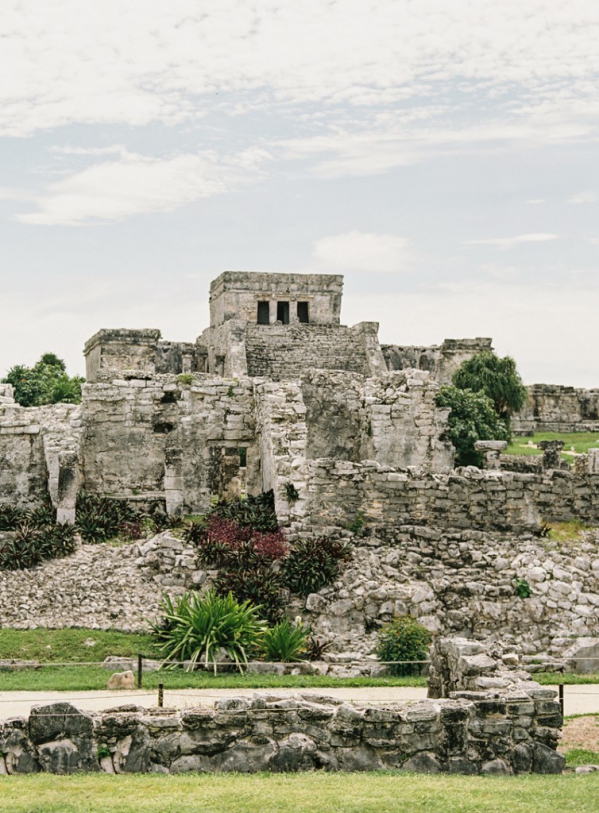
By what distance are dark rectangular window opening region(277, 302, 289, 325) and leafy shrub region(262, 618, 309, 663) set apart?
1227 inches

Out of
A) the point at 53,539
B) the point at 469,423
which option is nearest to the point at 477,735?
the point at 53,539

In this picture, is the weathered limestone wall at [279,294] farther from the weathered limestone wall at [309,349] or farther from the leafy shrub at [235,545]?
the leafy shrub at [235,545]

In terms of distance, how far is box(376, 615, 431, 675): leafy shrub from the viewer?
16938 mm

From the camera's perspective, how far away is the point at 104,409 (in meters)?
24.0

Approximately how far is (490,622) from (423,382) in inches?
313

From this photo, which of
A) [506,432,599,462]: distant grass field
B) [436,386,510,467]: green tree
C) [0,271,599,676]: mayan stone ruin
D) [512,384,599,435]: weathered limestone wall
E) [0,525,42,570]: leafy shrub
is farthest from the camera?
[512,384,599,435]: weathered limestone wall

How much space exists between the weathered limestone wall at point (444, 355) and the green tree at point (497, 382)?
246cm

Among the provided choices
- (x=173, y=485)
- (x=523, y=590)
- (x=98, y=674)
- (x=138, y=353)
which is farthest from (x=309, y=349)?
(x=98, y=674)

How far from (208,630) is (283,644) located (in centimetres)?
106

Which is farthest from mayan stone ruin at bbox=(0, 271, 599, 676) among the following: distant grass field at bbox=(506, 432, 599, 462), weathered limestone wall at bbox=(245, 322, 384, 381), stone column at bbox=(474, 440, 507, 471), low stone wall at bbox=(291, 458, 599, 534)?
weathered limestone wall at bbox=(245, 322, 384, 381)

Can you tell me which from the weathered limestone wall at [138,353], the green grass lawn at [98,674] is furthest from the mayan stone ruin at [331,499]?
the weathered limestone wall at [138,353]

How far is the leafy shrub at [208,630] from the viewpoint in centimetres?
1667

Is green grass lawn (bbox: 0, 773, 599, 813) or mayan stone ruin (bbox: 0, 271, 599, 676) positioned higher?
mayan stone ruin (bbox: 0, 271, 599, 676)

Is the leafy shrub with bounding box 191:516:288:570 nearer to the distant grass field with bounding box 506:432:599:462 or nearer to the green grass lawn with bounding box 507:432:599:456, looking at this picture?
the green grass lawn with bounding box 507:432:599:456
